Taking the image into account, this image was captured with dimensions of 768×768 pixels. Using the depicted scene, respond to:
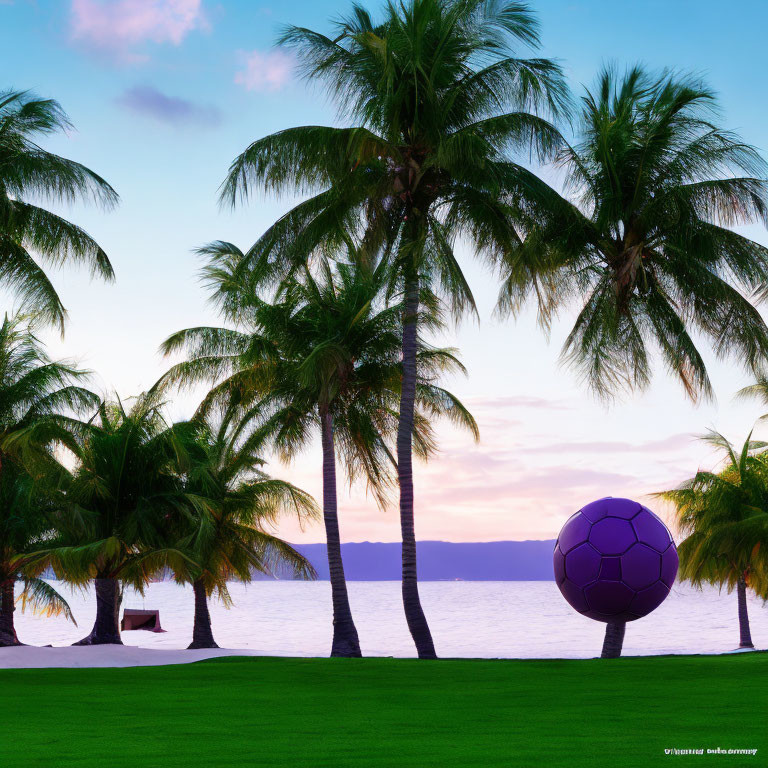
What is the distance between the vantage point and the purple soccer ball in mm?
14461

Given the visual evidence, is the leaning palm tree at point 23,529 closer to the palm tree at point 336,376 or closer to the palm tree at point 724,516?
the palm tree at point 336,376

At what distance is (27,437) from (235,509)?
26.2 feet

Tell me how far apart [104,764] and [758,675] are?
9.40 meters

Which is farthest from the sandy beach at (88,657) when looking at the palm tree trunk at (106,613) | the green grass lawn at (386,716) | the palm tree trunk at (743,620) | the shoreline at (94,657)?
the palm tree trunk at (743,620)

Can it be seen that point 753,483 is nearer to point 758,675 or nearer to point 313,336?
point 313,336

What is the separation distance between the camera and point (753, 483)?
30.5 meters

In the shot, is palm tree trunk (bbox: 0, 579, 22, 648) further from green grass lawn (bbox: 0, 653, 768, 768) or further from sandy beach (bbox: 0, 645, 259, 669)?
green grass lawn (bbox: 0, 653, 768, 768)

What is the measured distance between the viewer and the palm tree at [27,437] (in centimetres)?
1953

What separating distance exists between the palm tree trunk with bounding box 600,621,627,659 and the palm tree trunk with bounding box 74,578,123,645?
12220mm

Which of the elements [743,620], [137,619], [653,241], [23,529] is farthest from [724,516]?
[137,619]

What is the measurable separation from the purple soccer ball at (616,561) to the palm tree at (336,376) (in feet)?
22.5

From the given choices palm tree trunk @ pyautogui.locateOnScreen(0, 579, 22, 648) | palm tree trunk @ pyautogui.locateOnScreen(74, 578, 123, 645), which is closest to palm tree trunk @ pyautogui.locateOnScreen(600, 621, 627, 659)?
palm tree trunk @ pyautogui.locateOnScreen(74, 578, 123, 645)

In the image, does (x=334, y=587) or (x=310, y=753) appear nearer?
(x=310, y=753)

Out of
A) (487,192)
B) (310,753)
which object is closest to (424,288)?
(487,192)
